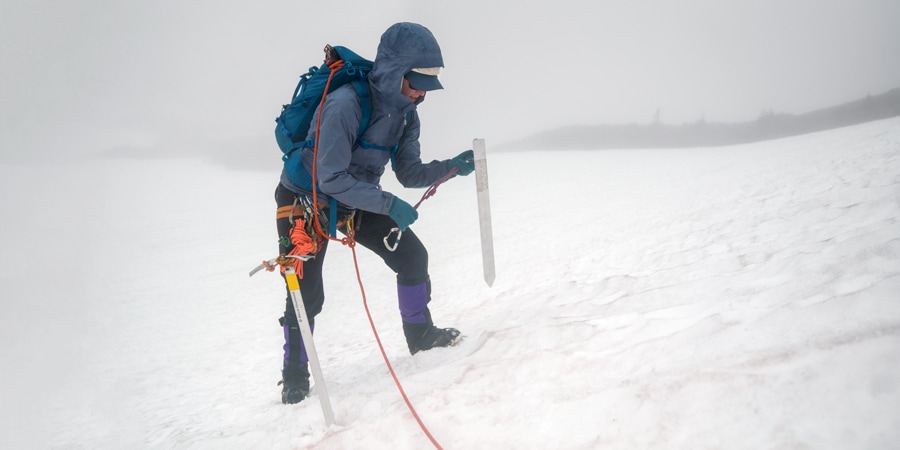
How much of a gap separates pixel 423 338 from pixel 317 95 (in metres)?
1.74

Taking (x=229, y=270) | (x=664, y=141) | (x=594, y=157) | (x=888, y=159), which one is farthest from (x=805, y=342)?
(x=664, y=141)

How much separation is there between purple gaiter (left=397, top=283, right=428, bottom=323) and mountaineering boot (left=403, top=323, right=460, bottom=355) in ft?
0.17

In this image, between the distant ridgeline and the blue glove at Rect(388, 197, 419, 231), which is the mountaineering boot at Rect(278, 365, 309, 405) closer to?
the blue glove at Rect(388, 197, 419, 231)

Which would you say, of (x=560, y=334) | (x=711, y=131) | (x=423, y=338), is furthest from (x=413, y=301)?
(x=711, y=131)

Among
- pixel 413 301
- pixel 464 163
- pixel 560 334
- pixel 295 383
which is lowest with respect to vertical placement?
pixel 295 383

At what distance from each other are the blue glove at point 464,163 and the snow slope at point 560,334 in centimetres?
116

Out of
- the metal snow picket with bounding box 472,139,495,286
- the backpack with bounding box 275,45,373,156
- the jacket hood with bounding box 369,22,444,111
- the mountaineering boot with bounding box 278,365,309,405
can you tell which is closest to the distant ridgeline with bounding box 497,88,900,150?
the metal snow picket with bounding box 472,139,495,286

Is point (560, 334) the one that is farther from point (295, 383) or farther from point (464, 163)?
point (295, 383)

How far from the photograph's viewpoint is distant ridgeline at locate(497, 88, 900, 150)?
15620mm

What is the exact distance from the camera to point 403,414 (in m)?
2.38

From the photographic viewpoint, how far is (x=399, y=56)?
8.32 ft

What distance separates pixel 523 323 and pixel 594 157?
60.0 ft

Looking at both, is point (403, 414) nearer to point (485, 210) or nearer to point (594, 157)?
point (485, 210)

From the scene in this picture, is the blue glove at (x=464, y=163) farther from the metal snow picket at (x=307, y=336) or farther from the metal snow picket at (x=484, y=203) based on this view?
the metal snow picket at (x=307, y=336)
